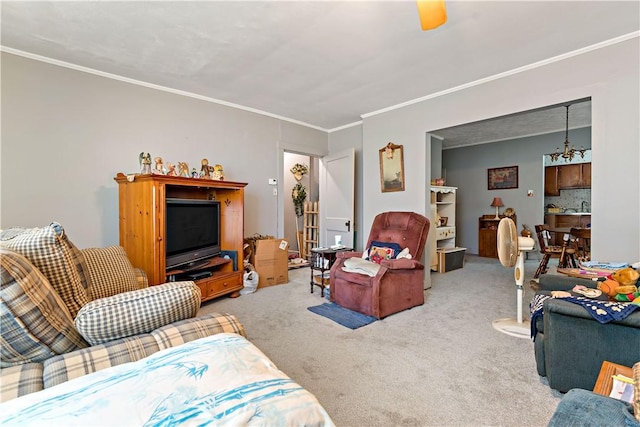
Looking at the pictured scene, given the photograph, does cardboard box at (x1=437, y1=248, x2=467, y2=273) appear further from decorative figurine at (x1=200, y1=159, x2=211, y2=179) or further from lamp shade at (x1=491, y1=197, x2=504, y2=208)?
decorative figurine at (x1=200, y1=159, x2=211, y2=179)

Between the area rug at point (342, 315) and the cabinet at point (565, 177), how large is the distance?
5.77 metres

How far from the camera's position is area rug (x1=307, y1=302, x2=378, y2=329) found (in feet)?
9.59

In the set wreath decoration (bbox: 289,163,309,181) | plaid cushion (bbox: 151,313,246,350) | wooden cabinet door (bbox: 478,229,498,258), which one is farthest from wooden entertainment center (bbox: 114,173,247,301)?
wooden cabinet door (bbox: 478,229,498,258)

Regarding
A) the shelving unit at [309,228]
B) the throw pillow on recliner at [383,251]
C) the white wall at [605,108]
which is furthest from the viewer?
the shelving unit at [309,228]

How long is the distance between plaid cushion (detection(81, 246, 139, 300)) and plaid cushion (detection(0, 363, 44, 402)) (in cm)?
137

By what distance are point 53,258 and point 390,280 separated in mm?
2664

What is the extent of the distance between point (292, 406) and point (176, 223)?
2984mm

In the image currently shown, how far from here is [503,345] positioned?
2455 mm

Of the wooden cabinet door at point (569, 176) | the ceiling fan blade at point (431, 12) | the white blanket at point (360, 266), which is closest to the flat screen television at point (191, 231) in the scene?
the white blanket at point (360, 266)

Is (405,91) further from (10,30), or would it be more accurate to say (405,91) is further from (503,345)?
(10,30)

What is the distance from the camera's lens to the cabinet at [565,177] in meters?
6.17

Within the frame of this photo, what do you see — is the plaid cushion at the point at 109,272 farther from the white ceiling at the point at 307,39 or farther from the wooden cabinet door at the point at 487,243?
the wooden cabinet door at the point at 487,243

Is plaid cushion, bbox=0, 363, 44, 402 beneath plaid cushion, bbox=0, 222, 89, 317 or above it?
beneath

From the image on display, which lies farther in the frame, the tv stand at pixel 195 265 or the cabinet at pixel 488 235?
the cabinet at pixel 488 235
